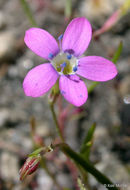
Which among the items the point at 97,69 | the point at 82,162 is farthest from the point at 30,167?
the point at 97,69

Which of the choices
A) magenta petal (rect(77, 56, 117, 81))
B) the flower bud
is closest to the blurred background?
magenta petal (rect(77, 56, 117, 81))

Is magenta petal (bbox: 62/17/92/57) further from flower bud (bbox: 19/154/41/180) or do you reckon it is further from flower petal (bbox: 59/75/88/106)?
flower bud (bbox: 19/154/41/180)

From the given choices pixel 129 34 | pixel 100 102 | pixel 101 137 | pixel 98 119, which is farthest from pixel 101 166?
pixel 129 34

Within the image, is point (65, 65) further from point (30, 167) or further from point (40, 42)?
point (30, 167)

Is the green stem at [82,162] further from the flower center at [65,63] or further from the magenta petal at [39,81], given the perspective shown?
the flower center at [65,63]

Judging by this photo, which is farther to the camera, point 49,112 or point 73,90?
point 49,112

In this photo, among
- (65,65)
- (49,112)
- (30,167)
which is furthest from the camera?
(49,112)

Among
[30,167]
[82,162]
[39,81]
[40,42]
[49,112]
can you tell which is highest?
[40,42]
